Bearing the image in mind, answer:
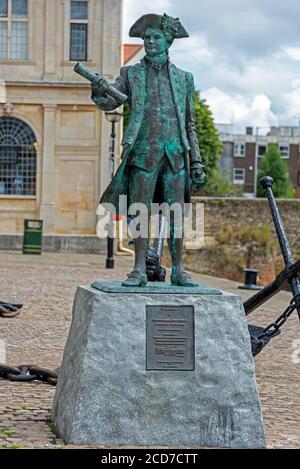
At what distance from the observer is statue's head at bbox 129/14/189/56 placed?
22.3 ft

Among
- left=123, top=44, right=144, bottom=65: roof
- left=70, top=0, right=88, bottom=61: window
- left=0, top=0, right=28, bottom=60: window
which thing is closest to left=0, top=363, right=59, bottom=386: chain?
left=70, top=0, right=88, bottom=61: window

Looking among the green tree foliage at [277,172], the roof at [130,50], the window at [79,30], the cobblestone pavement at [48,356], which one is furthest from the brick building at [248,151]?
the cobblestone pavement at [48,356]

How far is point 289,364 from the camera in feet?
36.3

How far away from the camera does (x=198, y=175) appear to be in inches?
269

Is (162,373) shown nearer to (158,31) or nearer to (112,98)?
(112,98)

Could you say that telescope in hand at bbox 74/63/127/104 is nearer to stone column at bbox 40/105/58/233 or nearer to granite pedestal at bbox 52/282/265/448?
granite pedestal at bbox 52/282/265/448

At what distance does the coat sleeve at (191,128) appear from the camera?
22.4 ft

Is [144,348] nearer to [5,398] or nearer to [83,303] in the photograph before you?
[83,303]

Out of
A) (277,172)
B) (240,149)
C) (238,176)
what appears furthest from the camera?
(240,149)

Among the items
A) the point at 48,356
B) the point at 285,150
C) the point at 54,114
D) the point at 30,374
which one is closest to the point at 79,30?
the point at 54,114

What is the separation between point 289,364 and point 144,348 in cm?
501

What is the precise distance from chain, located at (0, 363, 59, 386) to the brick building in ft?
296

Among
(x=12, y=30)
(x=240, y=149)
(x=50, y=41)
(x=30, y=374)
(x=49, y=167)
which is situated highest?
(x=12, y=30)

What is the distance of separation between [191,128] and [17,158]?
91.9 ft
